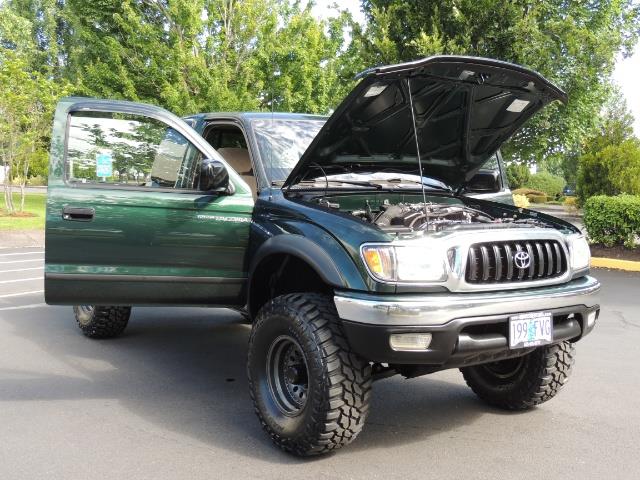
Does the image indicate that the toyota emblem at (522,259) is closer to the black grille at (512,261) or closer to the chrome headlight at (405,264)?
the black grille at (512,261)

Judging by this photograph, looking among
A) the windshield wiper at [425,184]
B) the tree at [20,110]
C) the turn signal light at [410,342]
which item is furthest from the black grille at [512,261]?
the tree at [20,110]

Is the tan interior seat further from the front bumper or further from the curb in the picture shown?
the curb

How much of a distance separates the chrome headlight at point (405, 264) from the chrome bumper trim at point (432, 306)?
0.30 ft

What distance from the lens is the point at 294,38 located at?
18031 millimetres

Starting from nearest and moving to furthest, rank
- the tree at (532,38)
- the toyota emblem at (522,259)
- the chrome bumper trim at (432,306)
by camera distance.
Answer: the chrome bumper trim at (432,306), the toyota emblem at (522,259), the tree at (532,38)

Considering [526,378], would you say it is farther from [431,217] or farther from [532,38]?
[532,38]

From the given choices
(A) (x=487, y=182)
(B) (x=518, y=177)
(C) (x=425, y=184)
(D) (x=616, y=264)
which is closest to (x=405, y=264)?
(C) (x=425, y=184)

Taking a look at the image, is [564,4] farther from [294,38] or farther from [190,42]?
[190,42]

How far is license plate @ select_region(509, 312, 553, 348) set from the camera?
318 cm

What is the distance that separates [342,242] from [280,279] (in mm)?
863

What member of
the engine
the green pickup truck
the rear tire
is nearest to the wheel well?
the green pickup truck

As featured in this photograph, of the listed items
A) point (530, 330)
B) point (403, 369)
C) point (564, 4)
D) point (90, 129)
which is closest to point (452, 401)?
point (403, 369)

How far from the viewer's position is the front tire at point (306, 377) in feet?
10.4

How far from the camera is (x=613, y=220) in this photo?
11.9m
